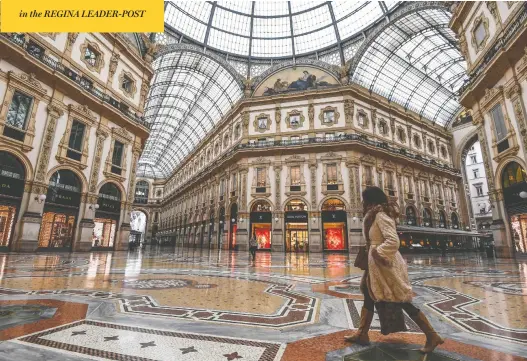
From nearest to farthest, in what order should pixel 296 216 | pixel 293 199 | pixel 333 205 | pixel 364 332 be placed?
pixel 364 332
pixel 333 205
pixel 296 216
pixel 293 199

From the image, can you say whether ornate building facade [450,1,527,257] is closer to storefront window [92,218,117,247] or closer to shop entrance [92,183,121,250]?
shop entrance [92,183,121,250]

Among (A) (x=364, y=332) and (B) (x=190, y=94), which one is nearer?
(A) (x=364, y=332)

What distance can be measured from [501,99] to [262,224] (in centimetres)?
1934

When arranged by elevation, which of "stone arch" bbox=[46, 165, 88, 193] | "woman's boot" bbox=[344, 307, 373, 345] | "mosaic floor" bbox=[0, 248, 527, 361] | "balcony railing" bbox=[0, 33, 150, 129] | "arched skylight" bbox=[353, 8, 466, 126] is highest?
"arched skylight" bbox=[353, 8, 466, 126]

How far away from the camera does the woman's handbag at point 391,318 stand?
7.21ft

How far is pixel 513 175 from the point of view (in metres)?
14.8

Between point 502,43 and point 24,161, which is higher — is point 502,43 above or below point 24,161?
above

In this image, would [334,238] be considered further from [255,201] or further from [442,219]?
[442,219]

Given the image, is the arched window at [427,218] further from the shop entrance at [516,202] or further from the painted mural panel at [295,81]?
the painted mural panel at [295,81]

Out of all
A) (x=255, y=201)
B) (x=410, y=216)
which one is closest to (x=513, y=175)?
(x=410, y=216)

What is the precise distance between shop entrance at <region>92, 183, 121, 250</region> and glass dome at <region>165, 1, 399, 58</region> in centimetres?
1794

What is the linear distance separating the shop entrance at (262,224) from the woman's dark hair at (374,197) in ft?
75.4

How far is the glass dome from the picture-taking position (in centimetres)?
2662

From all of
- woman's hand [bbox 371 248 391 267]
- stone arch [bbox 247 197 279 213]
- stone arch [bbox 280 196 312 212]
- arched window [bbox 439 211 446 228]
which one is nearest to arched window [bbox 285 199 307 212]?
stone arch [bbox 280 196 312 212]
